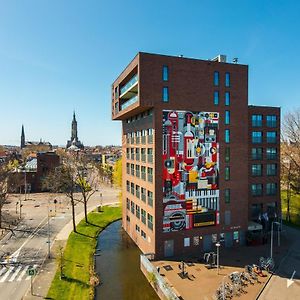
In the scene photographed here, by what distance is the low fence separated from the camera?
2347cm

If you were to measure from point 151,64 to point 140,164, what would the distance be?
1282 centimetres

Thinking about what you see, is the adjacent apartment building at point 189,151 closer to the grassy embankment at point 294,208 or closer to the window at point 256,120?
the window at point 256,120

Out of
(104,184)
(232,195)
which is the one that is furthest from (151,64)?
(104,184)

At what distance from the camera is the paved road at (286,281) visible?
78.3 feet

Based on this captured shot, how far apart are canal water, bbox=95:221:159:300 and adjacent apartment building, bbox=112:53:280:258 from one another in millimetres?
2335

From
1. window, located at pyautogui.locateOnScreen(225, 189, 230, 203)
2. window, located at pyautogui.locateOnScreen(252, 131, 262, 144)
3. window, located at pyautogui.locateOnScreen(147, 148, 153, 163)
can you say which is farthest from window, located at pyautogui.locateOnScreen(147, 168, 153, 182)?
window, located at pyautogui.locateOnScreen(252, 131, 262, 144)

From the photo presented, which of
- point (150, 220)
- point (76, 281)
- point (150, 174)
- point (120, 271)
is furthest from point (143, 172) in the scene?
point (76, 281)

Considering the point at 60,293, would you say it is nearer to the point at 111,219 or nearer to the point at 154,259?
the point at 154,259

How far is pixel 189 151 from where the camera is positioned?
33156 mm

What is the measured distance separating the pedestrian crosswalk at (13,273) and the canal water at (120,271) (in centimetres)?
719

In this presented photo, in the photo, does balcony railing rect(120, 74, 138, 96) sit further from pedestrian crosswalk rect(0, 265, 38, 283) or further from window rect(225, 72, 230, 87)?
pedestrian crosswalk rect(0, 265, 38, 283)

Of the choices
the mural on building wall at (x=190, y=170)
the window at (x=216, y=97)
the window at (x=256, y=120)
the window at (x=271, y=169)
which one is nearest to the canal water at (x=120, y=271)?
the mural on building wall at (x=190, y=170)

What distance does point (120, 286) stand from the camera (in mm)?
27109

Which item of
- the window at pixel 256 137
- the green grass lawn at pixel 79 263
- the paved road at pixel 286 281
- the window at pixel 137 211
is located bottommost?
the green grass lawn at pixel 79 263
